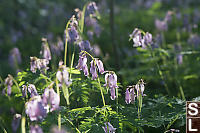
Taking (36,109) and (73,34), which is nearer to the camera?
(36,109)

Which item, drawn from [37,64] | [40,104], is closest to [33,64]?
[37,64]

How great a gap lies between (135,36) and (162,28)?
99.6 inches

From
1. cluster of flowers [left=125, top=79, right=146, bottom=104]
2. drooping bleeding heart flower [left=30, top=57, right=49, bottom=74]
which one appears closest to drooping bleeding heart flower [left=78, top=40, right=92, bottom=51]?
drooping bleeding heart flower [left=30, top=57, right=49, bottom=74]

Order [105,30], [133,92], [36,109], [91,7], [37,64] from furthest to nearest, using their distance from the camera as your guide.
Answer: [105,30] < [91,7] < [37,64] < [133,92] < [36,109]

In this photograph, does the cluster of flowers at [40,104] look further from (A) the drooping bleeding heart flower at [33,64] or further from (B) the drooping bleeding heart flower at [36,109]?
(A) the drooping bleeding heart flower at [33,64]

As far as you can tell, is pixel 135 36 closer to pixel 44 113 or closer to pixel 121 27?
pixel 44 113

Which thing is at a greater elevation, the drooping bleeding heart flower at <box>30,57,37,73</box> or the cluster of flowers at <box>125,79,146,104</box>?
the drooping bleeding heart flower at <box>30,57,37,73</box>

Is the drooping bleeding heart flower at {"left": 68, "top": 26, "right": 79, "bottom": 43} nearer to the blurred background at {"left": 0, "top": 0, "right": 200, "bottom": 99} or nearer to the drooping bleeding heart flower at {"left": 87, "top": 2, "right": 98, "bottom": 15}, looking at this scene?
the drooping bleeding heart flower at {"left": 87, "top": 2, "right": 98, "bottom": 15}

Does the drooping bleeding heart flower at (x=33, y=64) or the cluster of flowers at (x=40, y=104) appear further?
the drooping bleeding heart flower at (x=33, y=64)

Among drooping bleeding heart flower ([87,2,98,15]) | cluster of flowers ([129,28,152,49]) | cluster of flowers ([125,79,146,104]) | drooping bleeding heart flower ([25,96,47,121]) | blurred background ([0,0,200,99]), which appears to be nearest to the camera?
drooping bleeding heart flower ([25,96,47,121])

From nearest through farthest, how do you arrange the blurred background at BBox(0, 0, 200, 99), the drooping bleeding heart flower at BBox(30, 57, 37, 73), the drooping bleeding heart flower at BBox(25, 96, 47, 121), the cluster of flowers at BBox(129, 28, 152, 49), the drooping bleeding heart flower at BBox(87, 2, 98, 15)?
the drooping bleeding heart flower at BBox(25, 96, 47, 121) < the drooping bleeding heart flower at BBox(30, 57, 37, 73) < the cluster of flowers at BBox(129, 28, 152, 49) < the drooping bleeding heart flower at BBox(87, 2, 98, 15) < the blurred background at BBox(0, 0, 200, 99)

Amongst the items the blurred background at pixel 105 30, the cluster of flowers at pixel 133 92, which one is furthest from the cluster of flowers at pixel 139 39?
the blurred background at pixel 105 30

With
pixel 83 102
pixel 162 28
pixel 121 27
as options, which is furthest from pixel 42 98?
pixel 121 27

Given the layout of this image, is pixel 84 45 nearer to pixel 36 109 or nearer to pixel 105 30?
pixel 36 109
